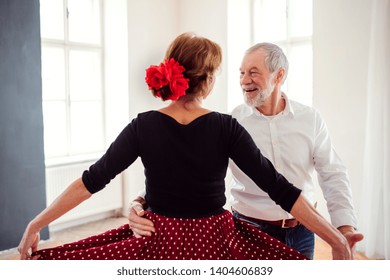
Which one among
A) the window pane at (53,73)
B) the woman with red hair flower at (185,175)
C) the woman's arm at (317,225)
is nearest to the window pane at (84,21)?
the window pane at (53,73)

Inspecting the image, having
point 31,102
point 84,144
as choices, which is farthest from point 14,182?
point 84,144

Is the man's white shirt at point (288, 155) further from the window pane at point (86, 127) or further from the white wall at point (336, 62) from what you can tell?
the window pane at point (86, 127)

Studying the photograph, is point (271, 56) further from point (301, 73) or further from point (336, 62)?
point (301, 73)

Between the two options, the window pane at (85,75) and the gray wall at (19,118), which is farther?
the window pane at (85,75)

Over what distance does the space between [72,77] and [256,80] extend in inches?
133

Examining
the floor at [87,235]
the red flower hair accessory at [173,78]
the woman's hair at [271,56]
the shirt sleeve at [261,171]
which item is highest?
the woman's hair at [271,56]

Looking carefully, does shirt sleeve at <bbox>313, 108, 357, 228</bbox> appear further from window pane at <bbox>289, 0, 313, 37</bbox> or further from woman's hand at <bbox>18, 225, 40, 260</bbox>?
window pane at <bbox>289, 0, 313, 37</bbox>

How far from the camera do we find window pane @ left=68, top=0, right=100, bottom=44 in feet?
15.3

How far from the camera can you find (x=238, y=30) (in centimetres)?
466

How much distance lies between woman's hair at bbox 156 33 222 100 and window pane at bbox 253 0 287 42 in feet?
11.4

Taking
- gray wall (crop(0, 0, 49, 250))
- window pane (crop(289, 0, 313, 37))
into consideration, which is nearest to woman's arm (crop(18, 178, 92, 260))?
gray wall (crop(0, 0, 49, 250))

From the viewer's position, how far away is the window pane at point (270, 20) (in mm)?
4500

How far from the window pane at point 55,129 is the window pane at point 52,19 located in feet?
2.55
